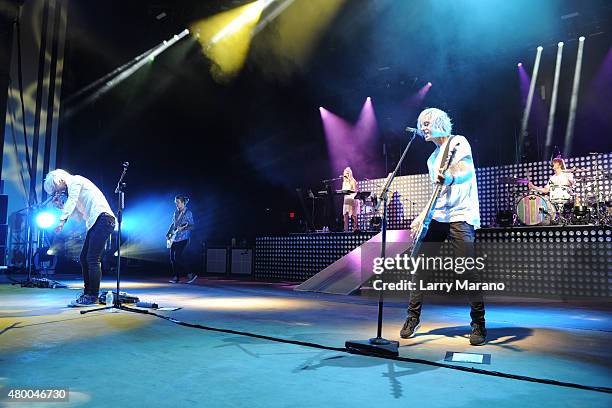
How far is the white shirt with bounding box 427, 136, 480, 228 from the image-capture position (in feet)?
12.5

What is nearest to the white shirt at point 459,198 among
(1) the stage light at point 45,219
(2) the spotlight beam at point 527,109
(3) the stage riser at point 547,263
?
(3) the stage riser at point 547,263

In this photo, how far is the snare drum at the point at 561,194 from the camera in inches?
383

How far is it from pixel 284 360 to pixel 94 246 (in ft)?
11.8

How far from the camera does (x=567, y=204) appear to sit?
9.43m

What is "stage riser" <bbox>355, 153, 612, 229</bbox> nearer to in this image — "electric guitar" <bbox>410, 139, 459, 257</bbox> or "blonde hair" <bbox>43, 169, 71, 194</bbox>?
"electric guitar" <bbox>410, 139, 459, 257</bbox>

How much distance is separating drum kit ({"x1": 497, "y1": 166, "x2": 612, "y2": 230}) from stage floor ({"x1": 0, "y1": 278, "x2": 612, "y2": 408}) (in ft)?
14.4

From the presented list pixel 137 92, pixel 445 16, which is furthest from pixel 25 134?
pixel 445 16

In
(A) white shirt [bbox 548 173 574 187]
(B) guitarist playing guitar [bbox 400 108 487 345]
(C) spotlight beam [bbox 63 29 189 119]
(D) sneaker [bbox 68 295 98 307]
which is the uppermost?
(C) spotlight beam [bbox 63 29 189 119]

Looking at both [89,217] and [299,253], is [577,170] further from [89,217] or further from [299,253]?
[89,217]

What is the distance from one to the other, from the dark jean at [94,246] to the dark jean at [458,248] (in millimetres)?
3779

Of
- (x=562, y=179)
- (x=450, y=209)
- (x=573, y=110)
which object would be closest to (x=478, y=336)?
(x=450, y=209)

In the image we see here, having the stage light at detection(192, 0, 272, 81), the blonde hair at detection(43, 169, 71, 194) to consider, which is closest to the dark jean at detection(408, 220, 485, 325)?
the blonde hair at detection(43, 169, 71, 194)

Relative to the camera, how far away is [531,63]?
14.0m

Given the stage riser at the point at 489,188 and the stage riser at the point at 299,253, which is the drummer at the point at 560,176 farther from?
the stage riser at the point at 299,253
